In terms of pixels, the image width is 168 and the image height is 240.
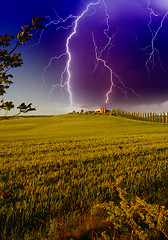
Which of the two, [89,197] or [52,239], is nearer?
[52,239]

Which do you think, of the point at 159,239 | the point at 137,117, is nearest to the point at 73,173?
the point at 159,239

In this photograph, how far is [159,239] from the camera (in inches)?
54.2

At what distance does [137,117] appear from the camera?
37.4 metres

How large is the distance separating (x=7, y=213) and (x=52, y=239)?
2.78ft

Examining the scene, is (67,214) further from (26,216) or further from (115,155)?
(115,155)

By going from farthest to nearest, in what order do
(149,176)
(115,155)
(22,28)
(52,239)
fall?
(115,155)
(149,176)
(22,28)
(52,239)

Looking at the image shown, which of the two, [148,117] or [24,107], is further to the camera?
[148,117]

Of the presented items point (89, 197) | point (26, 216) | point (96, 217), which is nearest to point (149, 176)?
point (89, 197)

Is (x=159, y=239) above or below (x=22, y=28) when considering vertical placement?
below

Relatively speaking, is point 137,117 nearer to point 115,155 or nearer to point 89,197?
point 115,155

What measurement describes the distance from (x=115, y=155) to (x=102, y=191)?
9.05 ft

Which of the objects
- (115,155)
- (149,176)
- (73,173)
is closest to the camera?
(149,176)

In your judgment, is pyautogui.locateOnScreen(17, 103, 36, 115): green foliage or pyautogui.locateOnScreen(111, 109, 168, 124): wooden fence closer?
pyautogui.locateOnScreen(17, 103, 36, 115): green foliage

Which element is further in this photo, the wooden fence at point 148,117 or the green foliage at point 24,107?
the wooden fence at point 148,117
